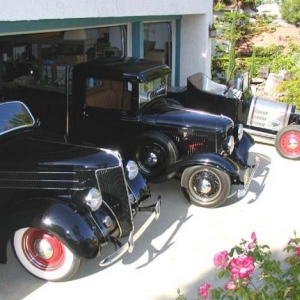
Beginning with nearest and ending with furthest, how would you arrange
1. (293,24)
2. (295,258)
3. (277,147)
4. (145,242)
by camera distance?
(295,258), (145,242), (277,147), (293,24)

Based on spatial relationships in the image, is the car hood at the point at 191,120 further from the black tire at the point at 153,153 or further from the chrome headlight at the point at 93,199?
the chrome headlight at the point at 93,199

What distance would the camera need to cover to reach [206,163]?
512 cm

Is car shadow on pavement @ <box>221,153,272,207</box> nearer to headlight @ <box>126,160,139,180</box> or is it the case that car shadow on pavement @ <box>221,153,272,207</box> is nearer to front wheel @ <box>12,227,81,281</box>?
headlight @ <box>126,160,139,180</box>

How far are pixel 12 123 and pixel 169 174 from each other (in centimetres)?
206

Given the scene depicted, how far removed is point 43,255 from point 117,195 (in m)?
0.87

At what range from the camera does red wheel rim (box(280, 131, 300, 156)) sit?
23.8 ft

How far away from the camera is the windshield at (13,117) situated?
4.27 m

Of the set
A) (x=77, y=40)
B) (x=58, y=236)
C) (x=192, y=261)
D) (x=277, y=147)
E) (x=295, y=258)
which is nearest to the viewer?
(x=295, y=258)

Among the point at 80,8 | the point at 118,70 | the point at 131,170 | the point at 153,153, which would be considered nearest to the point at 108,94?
the point at 118,70

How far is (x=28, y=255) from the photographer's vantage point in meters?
3.85

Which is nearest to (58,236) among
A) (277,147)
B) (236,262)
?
(236,262)

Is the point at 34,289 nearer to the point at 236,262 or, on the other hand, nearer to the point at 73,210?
the point at 73,210

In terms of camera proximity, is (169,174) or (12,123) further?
(169,174)

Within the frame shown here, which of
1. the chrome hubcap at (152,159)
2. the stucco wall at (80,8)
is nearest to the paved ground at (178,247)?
the chrome hubcap at (152,159)
